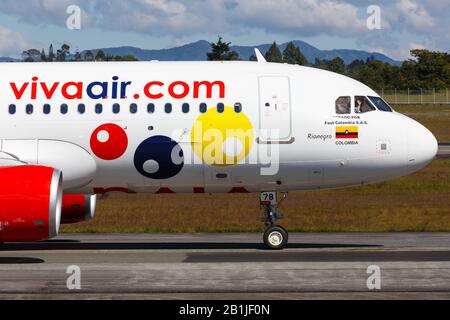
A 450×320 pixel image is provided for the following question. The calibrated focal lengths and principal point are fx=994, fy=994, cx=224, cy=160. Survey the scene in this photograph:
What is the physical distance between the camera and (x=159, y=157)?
923 inches

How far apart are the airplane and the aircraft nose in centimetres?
2

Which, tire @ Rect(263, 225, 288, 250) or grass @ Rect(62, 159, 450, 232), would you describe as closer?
tire @ Rect(263, 225, 288, 250)

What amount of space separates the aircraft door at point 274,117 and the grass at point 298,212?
7147 millimetres

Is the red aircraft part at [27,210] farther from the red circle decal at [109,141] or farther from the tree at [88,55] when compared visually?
the tree at [88,55]

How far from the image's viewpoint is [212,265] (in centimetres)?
2153

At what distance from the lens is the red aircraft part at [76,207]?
25688 mm

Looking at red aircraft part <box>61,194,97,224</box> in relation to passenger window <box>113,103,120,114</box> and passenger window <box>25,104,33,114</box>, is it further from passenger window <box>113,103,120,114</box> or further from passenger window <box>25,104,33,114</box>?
passenger window <box>113,103,120,114</box>

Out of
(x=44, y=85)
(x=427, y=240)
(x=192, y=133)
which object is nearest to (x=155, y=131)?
(x=192, y=133)

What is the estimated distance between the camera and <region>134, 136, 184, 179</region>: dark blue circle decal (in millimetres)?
23328

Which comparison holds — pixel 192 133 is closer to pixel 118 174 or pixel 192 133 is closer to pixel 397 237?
pixel 118 174

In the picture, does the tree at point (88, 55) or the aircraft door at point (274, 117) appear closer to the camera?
the aircraft door at point (274, 117)

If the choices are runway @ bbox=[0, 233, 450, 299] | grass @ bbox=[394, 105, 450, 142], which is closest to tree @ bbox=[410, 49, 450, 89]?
grass @ bbox=[394, 105, 450, 142]

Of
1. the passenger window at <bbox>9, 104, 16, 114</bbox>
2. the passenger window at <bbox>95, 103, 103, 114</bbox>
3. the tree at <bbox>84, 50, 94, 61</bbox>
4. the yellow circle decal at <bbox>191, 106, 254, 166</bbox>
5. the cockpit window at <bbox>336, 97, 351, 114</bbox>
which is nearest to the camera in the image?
the yellow circle decal at <bbox>191, 106, 254, 166</bbox>

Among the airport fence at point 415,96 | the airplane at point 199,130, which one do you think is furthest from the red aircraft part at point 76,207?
the airport fence at point 415,96
